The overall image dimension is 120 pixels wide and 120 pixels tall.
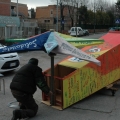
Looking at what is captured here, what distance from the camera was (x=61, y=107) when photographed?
627 centimetres

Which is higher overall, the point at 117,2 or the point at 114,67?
the point at 117,2

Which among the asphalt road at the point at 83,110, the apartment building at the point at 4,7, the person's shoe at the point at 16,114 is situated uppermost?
the apartment building at the point at 4,7

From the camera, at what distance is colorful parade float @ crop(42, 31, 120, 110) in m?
6.29

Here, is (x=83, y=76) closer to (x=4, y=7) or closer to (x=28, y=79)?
(x=28, y=79)

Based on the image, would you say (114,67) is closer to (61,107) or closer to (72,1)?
(61,107)

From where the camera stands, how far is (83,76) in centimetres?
666

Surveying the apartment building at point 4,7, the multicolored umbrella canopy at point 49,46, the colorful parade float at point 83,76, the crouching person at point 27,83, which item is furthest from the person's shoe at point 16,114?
the apartment building at point 4,7

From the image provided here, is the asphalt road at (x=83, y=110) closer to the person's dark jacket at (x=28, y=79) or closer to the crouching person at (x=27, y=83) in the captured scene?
the crouching person at (x=27, y=83)

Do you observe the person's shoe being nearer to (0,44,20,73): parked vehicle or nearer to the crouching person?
the crouching person

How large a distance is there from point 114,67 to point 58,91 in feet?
7.85

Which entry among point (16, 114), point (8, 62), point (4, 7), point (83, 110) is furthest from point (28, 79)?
point (4, 7)

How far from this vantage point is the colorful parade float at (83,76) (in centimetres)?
629

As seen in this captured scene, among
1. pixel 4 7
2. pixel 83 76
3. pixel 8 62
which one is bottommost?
pixel 8 62

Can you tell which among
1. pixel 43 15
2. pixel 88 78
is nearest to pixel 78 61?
pixel 88 78
